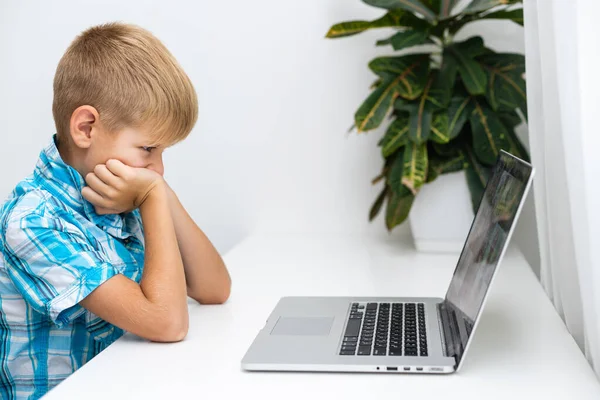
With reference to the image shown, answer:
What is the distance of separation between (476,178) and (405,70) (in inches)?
13.0

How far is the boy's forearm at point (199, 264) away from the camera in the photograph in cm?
130

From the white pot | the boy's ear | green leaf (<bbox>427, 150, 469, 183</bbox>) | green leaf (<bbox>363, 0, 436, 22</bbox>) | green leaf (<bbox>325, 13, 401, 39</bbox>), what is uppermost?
green leaf (<bbox>363, 0, 436, 22</bbox>)

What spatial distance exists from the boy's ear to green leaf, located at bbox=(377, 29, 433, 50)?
2.88 feet

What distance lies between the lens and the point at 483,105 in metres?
1.83

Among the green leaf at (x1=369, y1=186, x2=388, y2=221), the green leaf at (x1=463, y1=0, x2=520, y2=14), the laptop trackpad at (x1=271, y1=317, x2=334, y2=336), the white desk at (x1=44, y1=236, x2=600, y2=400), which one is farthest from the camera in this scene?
the green leaf at (x1=369, y1=186, x2=388, y2=221)

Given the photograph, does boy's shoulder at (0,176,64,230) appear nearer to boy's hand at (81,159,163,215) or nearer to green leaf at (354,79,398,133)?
boy's hand at (81,159,163,215)

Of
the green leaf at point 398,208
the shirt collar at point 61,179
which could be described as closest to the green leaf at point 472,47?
the green leaf at point 398,208

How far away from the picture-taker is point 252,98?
7.11ft

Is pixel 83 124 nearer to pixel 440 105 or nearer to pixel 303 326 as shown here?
pixel 303 326

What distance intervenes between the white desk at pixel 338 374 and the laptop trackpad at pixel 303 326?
0.15ft

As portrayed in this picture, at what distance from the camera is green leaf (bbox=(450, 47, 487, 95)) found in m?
1.75

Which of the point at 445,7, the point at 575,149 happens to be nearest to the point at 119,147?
the point at 575,149

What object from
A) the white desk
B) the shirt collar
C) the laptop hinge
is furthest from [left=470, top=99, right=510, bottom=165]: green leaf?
the shirt collar

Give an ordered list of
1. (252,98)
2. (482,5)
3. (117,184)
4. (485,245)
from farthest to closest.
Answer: (252,98)
(482,5)
(117,184)
(485,245)
